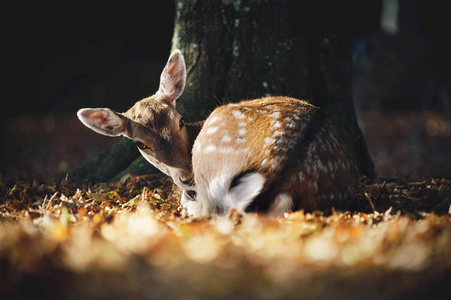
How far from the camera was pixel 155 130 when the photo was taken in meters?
3.30

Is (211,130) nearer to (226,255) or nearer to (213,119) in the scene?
(213,119)

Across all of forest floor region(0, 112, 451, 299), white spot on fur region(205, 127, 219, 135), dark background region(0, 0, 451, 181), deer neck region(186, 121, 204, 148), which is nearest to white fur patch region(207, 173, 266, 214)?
forest floor region(0, 112, 451, 299)

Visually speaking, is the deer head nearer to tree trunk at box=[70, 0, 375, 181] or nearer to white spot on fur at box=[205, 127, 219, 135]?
white spot on fur at box=[205, 127, 219, 135]

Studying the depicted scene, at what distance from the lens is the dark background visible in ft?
31.7

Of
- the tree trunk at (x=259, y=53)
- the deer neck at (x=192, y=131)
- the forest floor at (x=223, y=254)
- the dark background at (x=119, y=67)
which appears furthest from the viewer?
the dark background at (x=119, y=67)

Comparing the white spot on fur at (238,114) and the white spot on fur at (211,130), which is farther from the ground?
the white spot on fur at (238,114)

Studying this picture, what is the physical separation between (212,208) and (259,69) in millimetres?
1842

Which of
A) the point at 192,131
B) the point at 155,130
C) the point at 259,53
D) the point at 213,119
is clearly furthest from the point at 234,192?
the point at 259,53

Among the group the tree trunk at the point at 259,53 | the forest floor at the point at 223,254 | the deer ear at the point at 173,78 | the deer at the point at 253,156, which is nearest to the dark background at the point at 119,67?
the tree trunk at the point at 259,53

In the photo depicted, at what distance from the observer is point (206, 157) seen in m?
2.87

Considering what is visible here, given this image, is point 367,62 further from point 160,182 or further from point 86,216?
point 86,216

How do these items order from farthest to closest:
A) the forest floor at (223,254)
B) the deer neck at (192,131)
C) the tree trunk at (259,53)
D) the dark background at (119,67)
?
the dark background at (119,67) < the tree trunk at (259,53) < the deer neck at (192,131) < the forest floor at (223,254)

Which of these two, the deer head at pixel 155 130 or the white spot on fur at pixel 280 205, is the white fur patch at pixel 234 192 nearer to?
the white spot on fur at pixel 280 205

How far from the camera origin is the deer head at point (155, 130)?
3293mm
